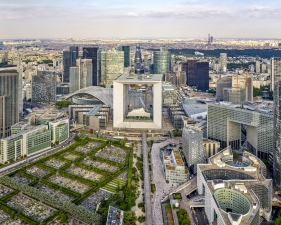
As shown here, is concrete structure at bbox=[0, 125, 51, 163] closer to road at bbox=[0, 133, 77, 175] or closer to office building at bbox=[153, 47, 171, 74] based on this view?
road at bbox=[0, 133, 77, 175]

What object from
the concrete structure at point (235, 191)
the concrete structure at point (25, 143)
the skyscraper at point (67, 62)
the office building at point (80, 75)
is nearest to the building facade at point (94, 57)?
the skyscraper at point (67, 62)

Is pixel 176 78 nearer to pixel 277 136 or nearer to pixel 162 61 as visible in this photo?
pixel 162 61

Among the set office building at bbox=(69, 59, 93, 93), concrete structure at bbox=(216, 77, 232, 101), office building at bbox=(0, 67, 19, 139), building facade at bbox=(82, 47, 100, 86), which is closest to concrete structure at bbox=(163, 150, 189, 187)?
office building at bbox=(0, 67, 19, 139)

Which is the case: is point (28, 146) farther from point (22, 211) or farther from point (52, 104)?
point (52, 104)

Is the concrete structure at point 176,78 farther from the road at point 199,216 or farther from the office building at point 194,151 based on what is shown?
the road at point 199,216

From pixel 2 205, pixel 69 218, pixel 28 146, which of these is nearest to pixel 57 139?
pixel 28 146

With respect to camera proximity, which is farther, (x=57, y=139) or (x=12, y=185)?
(x=57, y=139)
